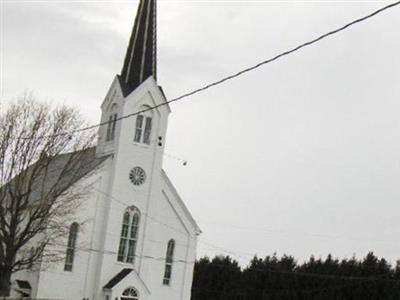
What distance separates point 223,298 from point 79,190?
1787 cm

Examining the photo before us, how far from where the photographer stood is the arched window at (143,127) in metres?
47.8

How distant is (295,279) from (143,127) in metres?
14.2

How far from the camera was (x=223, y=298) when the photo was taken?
5647cm

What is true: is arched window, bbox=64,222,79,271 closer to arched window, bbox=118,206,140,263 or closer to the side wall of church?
the side wall of church

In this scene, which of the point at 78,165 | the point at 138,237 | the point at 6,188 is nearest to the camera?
the point at 6,188

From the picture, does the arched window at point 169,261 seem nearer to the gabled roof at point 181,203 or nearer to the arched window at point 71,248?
the gabled roof at point 181,203

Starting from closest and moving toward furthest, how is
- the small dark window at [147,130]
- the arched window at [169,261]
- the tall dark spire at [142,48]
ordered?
the arched window at [169,261] → the small dark window at [147,130] → the tall dark spire at [142,48]

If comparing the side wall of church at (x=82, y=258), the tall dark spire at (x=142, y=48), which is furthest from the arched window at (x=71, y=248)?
the tall dark spire at (x=142, y=48)

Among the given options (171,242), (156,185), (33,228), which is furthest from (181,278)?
(33,228)

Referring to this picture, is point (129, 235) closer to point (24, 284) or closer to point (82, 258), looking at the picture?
point (82, 258)

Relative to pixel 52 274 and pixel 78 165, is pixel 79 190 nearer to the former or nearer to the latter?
pixel 78 165

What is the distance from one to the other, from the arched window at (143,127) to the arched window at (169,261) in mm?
6575

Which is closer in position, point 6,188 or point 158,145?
point 6,188

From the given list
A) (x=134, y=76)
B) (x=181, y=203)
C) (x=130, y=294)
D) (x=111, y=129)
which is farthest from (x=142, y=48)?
(x=130, y=294)
